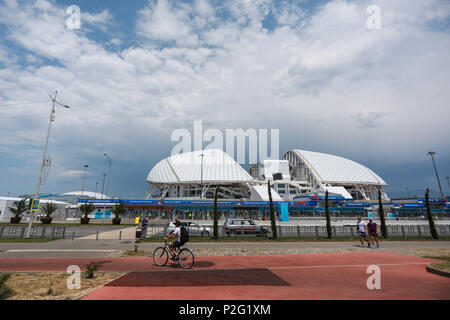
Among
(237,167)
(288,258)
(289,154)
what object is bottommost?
(288,258)

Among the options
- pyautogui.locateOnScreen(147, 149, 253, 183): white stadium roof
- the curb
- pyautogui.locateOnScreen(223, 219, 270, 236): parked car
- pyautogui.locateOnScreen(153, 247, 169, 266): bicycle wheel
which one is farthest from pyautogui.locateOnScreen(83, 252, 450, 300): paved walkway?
pyautogui.locateOnScreen(147, 149, 253, 183): white stadium roof

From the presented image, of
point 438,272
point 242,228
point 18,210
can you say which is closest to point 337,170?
point 242,228

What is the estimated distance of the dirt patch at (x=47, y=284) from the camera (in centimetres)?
577

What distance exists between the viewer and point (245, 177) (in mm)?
70750

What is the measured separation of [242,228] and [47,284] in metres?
14.6

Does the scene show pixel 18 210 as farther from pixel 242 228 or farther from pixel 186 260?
pixel 186 260

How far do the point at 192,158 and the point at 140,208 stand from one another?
34391mm

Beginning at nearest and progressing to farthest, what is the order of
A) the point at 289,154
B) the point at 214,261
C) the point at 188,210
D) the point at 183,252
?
the point at 183,252 → the point at 214,261 → the point at 188,210 → the point at 289,154

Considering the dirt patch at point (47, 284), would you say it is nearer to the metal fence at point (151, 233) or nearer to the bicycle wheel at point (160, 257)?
the bicycle wheel at point (160, 257)

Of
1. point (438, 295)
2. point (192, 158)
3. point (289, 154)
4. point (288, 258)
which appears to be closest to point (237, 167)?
point (192, 158)

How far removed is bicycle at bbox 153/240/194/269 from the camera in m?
9.30

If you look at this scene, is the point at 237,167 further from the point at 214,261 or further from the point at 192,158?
the point at 214,261

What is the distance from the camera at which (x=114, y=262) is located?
33.7ft
